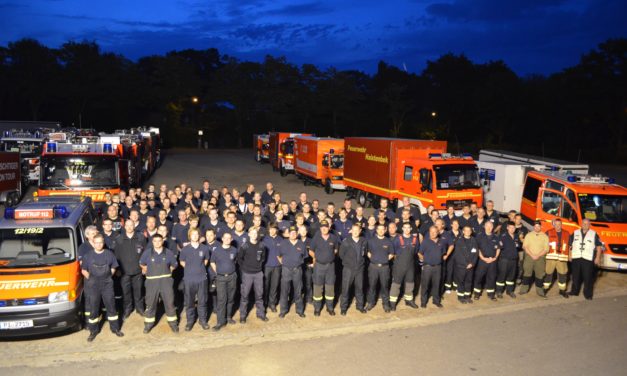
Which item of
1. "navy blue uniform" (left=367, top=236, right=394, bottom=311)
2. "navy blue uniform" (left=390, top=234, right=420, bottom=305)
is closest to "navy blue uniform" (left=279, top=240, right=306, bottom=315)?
"navy blue uniform" (left=367, top=236, right=394, bottom=311)

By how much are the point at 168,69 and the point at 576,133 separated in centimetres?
4735

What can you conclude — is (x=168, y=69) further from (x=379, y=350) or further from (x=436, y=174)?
(x=379, y=350)

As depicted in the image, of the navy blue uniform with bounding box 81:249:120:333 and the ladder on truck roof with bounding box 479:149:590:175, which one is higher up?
the ladder on truck roof with bounding box 479:149:590:175

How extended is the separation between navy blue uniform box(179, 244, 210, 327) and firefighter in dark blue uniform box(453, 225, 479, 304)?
4843mm

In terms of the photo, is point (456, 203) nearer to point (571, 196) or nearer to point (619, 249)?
point (571, 196)

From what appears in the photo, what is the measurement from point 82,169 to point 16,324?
7.54 m

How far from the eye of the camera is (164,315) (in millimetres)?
8508

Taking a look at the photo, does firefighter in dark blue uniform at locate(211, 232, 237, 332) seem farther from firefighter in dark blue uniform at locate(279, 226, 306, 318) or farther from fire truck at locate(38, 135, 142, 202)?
fire truck at locate(38, 135, 142, 202)

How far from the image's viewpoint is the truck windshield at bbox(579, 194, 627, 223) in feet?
36.8

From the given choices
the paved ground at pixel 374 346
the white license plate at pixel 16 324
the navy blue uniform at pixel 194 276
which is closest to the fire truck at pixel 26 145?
the white license plate at pixel 16 324

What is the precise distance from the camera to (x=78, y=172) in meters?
13.5

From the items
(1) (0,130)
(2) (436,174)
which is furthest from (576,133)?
(1) (0,130)

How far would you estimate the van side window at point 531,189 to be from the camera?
44.0 feet

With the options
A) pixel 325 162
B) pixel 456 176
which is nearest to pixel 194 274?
pixel 456 176
